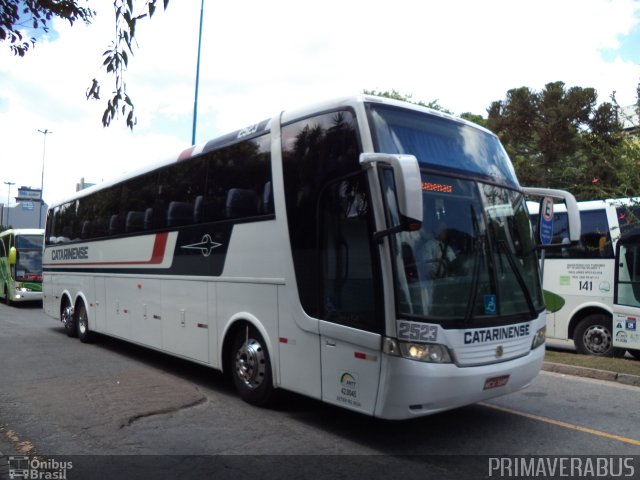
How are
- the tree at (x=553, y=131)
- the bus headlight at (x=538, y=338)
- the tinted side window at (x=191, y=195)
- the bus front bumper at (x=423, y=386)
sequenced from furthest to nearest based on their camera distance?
the tree at (x=553, y=131) → the tinted side window at (x=191, y=195) → the bus headlight at (x=538, y=338) → the bus front bumper at (x=423, y=386)

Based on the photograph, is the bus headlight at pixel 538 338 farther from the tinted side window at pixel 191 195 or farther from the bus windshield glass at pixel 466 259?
the tinted side window at pixel 191 195

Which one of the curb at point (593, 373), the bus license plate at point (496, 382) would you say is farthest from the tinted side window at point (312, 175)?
the curb at point (593, 373)

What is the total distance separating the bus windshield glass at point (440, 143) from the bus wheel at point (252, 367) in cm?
279

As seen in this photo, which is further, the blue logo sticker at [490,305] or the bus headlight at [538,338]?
the bus headlight at [538,338]

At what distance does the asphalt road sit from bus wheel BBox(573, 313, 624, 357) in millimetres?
2716

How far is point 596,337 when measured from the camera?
36.2 ft

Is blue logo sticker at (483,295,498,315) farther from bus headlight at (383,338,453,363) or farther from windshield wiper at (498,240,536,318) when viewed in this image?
bus headlight at (383,338,453,363)

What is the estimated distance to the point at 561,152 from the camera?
82.4 feet

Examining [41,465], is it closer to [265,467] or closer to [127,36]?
[265,467]

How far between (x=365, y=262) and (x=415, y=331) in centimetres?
75

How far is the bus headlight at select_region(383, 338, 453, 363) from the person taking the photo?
15.6 ft

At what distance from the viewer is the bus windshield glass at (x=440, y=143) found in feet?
17.4

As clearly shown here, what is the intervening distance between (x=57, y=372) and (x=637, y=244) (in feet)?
32.6

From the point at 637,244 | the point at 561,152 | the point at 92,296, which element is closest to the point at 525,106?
the point at 561,152
